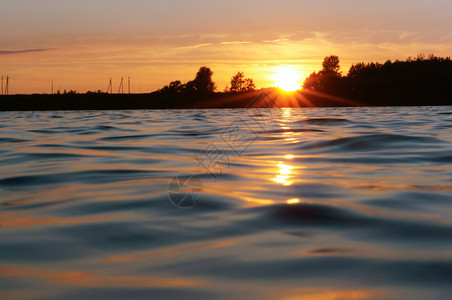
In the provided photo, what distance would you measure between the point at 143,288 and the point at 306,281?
88 cm

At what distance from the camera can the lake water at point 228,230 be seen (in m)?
2.97

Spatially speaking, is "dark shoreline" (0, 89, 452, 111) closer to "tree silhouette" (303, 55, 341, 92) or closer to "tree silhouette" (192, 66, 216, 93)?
"tree silhouette" (303, 55, 341, 92)

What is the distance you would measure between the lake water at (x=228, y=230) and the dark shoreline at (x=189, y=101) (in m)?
87.4

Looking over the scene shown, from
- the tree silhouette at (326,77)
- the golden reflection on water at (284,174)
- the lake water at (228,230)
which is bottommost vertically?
the lake water at (228,230)

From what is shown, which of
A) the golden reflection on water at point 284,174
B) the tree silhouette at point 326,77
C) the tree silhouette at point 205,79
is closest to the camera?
the golden reflection on water at point 284,174

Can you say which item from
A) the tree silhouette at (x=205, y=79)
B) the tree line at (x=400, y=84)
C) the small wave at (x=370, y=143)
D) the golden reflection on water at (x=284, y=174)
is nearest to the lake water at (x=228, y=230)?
the golden reflection on water at (x=284, y=174)

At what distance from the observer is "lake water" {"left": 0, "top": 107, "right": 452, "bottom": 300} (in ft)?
9.76

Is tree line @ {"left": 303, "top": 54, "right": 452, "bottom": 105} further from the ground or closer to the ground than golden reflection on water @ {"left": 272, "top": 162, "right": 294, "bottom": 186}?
further from the ground

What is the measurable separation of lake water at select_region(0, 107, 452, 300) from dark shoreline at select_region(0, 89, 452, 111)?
8741cm

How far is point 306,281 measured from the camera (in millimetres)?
3008

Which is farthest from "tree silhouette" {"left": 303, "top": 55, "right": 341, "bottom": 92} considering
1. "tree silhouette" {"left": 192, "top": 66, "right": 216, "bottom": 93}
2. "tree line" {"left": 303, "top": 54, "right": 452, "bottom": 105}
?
"tree silhouette" {"left": 192, "top": 66, "right": 216, "bottom": 93}

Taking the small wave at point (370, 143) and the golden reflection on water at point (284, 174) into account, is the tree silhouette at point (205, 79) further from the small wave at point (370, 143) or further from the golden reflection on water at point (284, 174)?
the golden reflection on water at point (284, 174)

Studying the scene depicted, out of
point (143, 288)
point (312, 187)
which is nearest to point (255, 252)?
point (143, 288)

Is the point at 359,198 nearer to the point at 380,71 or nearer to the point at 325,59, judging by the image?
the point at 380,71
